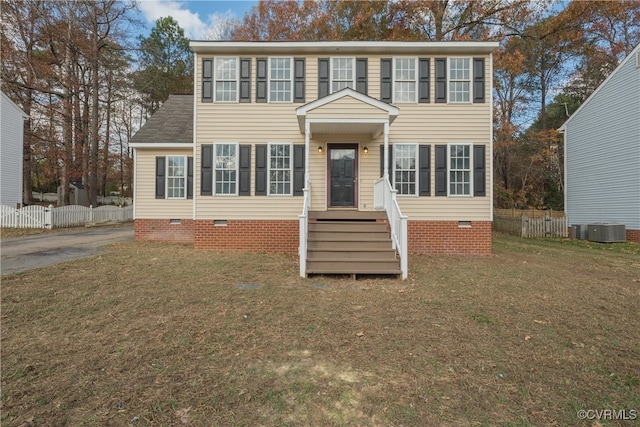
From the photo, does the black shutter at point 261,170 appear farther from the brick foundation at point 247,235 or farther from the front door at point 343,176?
the front door at point 343,176

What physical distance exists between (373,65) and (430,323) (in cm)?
830

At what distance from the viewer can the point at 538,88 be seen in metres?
24.0

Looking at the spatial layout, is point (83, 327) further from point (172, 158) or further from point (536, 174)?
point (536, 174)

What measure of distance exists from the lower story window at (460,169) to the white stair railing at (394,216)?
90.4 inches

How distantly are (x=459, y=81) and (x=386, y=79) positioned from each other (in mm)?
2186

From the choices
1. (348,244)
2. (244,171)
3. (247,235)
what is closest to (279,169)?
(244,171)

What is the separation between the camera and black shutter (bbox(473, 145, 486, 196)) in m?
9.70

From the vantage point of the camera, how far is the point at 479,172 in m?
9.72

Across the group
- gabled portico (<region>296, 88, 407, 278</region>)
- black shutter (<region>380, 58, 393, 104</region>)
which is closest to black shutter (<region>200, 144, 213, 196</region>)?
gabled portico (<region>296, 88, 407, 278</region>)

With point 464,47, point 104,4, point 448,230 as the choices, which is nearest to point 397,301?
point 448,230

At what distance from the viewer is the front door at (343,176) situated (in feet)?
33.2

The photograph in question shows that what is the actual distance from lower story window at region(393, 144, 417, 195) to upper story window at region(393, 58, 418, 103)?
1.46 meters

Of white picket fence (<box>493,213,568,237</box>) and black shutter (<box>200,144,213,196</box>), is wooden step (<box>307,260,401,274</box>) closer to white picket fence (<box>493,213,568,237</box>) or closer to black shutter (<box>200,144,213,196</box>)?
black shutter (<box>200,144,213,196</box>)

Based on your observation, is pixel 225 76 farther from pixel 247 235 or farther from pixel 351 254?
pixel 351 254
